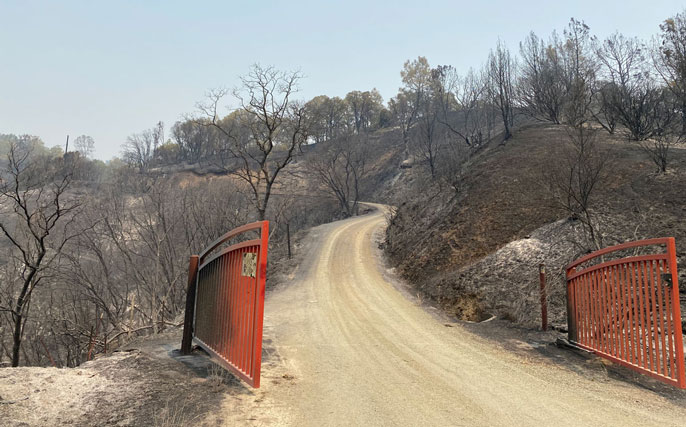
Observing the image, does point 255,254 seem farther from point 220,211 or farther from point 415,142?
point 415,142

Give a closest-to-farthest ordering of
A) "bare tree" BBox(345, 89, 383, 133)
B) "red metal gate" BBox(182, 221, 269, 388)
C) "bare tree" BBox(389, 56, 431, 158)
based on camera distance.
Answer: "red metal gate" BBox(182, 221, 269, 388) → "bare tree" BBox(389, 56, 431, 158) → "bare tree" BBox(345, 89, 383, 133)

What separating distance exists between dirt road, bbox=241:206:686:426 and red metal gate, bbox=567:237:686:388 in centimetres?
60

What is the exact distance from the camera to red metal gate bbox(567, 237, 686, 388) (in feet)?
17.6

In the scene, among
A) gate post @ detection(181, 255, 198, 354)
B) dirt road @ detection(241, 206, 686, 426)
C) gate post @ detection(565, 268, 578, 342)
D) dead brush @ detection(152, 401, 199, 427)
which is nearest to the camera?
dead brush @ detection(152, 401, 199, 427)

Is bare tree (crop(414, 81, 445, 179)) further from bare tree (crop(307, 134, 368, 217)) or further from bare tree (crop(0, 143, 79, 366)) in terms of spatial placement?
bare tree (crop(0, 143, 79, 366))

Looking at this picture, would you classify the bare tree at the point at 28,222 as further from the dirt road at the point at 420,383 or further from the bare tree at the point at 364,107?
the bare tree at the point at 364,107

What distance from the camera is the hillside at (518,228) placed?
1247 cm

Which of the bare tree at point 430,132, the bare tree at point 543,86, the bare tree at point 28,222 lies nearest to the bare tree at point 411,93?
the bare tree at point 430,132

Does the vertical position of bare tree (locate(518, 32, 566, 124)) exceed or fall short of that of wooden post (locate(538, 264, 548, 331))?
it exceeds it

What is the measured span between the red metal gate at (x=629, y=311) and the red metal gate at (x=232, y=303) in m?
5.36

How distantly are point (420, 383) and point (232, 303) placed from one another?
10.1ft

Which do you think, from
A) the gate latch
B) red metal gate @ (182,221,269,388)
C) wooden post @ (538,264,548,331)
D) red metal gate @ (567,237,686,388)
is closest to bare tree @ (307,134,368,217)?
wooden post @ (538,264,548,331)

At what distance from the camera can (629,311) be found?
581cm

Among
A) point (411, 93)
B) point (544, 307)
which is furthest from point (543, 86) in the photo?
point (411, 93)
